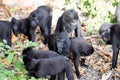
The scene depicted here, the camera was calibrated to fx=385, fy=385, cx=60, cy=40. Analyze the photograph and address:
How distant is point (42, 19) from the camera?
9438mm

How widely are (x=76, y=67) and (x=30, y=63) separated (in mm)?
1917

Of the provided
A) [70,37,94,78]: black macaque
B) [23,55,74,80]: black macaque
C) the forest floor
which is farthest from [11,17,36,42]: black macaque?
[23,55,74,80]: black macaque

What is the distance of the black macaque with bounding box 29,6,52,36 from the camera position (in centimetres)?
923

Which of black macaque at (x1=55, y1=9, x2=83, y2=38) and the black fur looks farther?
black macaque at (x1=55, y1=9, x2=83, y2=38)

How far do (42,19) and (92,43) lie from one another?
4.61ft

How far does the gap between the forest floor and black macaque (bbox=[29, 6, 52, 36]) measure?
0.36 metres

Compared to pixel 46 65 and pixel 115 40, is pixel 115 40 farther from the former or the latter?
pixel 46 65

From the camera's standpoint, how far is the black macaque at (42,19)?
30.3 ft

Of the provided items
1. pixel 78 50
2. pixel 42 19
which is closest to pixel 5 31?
pixel 42 19

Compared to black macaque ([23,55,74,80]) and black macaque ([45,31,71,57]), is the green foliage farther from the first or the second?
black macaque ([23,55,74,80])

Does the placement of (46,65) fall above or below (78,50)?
above

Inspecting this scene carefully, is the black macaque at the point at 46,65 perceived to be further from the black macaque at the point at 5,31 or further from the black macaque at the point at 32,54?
the black macaque at the point at 5,31

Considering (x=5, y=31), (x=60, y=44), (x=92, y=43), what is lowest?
(x=92, y=43)

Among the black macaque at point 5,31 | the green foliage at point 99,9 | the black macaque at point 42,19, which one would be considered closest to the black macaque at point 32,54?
the black macaque at point 5,31
